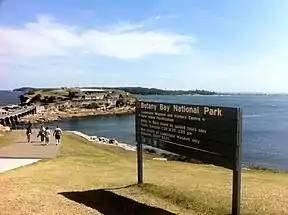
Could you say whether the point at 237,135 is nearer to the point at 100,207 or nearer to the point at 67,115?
the point at 100,207

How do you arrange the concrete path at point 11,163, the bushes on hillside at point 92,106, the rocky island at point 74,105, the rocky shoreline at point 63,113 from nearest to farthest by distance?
the concrete path at point 11,163
the rocky shoreline at point 63,113
the rocky island at point 74,105
the bushes on hillside at point 92,106

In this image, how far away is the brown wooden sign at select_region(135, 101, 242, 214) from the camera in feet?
29.5

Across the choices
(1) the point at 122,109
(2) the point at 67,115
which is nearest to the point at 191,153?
(2) the point at 67,115

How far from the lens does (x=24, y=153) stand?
23.7 meters

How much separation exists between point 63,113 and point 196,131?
308 feet

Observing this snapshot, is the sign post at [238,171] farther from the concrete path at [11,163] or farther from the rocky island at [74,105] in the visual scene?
the rocky island at [74,105]

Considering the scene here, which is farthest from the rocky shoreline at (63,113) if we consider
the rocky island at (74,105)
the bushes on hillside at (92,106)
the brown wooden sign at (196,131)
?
the brown wooden sign at (196,131)

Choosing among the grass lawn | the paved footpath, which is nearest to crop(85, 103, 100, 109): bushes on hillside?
the paved footpath

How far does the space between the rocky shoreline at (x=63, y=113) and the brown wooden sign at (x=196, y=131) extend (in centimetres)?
7201

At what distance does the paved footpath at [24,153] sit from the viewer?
19.6 meters

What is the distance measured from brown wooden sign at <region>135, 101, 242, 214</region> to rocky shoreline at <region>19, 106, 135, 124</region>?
72.0 m

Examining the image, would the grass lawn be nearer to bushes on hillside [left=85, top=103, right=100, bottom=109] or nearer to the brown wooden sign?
the brown wooden sign

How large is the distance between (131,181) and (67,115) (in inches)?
3457

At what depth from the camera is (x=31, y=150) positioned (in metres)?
25.1
